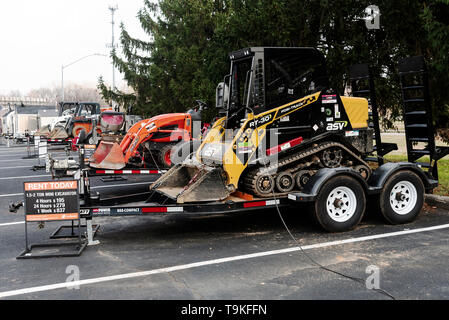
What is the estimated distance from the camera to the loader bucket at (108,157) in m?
11.8

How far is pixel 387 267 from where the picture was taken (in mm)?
5699

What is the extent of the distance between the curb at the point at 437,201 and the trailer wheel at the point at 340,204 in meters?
2.67

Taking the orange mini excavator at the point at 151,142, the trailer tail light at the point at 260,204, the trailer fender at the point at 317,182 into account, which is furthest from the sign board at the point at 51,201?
the orange mini excavator at the point at 151,142

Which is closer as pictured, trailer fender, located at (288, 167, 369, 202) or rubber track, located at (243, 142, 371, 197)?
trailer fender, located at (288, 167, 369, 202)

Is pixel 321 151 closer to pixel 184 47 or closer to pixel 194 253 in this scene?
pixel 194 253

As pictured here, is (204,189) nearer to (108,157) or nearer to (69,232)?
(69,232)

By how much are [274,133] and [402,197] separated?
2.55m

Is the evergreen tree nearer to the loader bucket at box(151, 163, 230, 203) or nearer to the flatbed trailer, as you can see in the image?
the flatbed trailer

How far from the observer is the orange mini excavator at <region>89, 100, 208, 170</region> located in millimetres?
12430

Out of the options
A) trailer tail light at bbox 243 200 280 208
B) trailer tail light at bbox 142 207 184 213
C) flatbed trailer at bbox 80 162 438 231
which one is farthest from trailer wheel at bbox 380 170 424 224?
trailer tail light at bbox 142 207 184 213

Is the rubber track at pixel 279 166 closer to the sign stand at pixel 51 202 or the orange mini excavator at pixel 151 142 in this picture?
the sign stand at pixel 51 202

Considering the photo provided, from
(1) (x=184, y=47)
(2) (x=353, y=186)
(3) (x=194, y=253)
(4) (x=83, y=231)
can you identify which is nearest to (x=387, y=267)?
(2) (x=353, y=186)

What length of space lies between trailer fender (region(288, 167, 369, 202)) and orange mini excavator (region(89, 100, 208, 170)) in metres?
5.81

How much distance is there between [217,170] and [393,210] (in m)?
3.19
